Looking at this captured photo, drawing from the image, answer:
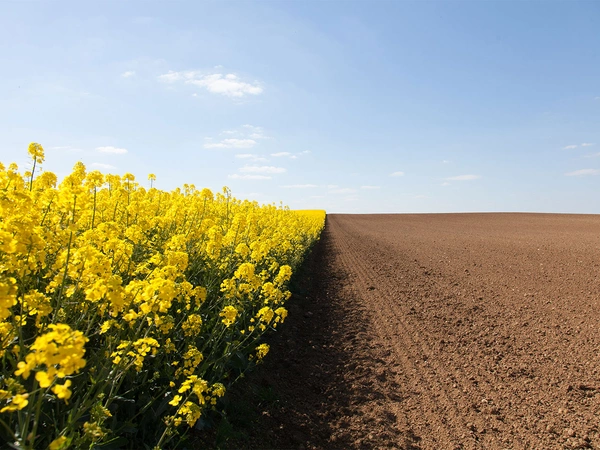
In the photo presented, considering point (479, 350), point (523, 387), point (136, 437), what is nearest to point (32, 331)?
point (136, 437)

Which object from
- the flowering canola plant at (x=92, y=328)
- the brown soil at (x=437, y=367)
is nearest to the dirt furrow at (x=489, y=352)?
the brown soil at (x=437, y=367)

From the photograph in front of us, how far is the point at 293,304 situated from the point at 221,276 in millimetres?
2870

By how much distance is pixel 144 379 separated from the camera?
309cm

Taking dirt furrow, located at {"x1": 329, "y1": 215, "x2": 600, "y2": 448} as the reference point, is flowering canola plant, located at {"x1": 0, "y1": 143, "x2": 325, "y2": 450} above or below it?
above

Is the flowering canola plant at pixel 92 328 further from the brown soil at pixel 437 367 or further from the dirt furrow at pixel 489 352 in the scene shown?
the dirt furrow at pixel 489 352

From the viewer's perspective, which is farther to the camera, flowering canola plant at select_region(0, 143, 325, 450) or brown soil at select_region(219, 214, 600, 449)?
brown soil at select_region(219, 214, 600, 449)

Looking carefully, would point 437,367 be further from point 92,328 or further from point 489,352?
point 92,328

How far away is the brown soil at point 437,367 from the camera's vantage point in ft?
13.3

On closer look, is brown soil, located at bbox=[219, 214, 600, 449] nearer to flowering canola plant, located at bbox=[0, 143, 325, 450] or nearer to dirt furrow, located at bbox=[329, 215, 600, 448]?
dirt furrow, located at bbox=[329, 215, 600, 448]

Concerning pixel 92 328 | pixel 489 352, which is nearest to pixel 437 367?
pixel 489 352

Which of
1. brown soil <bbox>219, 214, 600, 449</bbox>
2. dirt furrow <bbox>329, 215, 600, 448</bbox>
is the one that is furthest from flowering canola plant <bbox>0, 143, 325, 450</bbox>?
dirt furrow <bbox>329, 215, 600, 448</bbox>

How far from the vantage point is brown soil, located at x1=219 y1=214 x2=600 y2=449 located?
4.05m

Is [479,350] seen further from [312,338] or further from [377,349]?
[312,338]

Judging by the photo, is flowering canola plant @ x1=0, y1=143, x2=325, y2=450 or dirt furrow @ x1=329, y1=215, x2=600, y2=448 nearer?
flowering canola plant @ x1=0, y1=143, x2=325, y2=450
